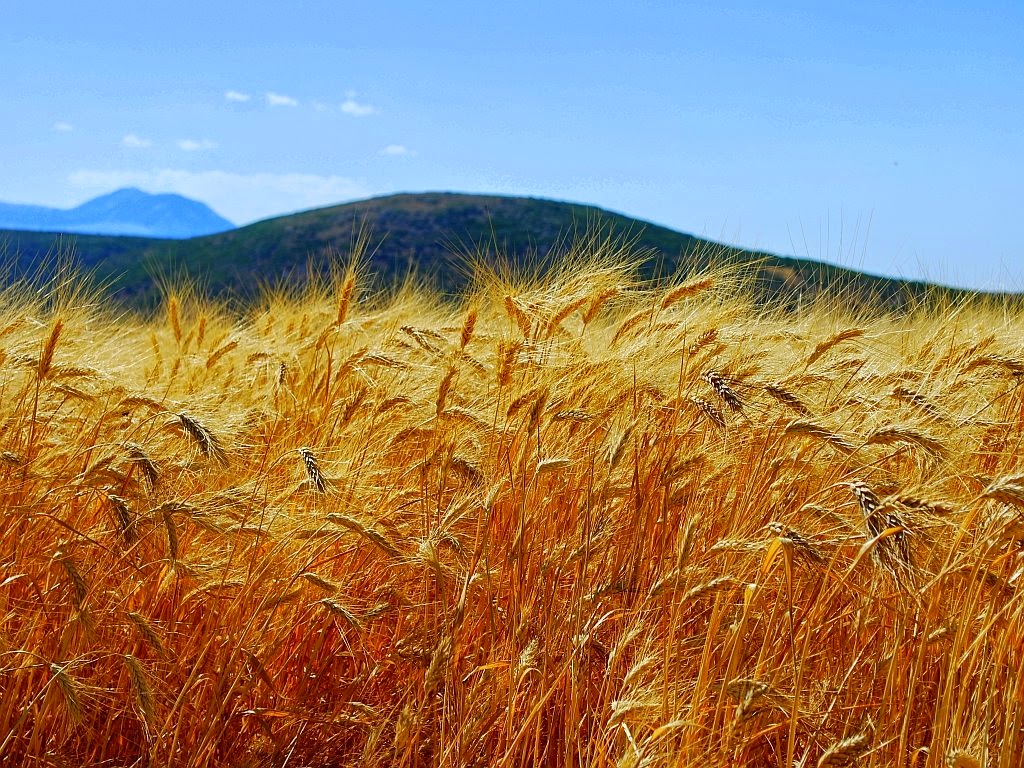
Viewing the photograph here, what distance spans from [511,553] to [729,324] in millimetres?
1323

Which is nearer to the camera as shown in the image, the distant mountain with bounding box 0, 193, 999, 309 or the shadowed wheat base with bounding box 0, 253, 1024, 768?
the shadowed wheat base with bounding box 0, 253, 1024, 768

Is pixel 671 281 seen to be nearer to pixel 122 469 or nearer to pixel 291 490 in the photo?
pixel 291 490

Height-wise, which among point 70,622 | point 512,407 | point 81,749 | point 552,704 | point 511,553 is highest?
point 512,407

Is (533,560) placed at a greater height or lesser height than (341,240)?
lesser

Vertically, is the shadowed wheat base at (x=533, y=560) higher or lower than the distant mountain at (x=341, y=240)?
lower

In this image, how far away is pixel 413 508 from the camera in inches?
99.2

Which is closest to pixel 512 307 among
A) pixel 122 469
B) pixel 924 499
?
pixel 122 469

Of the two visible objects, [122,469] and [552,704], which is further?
[122,469]

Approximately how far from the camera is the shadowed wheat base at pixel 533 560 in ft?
5.57

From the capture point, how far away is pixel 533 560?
7.50ft

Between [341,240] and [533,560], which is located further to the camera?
[341,240]

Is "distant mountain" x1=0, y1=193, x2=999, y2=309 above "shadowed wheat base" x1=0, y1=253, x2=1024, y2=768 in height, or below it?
above

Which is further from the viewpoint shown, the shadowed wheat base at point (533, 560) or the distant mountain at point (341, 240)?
the distant mountain at point (341, 240)

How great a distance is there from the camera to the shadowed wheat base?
170cm
